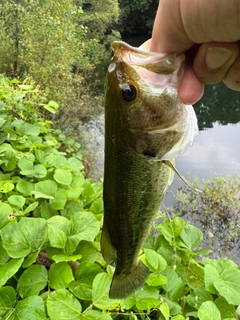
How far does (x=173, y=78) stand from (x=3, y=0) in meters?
9.05

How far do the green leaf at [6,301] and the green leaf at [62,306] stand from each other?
0.67ft

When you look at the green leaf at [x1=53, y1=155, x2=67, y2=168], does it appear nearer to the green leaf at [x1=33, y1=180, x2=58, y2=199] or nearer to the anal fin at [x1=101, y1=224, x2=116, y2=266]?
the green leaf at [x1=33, y1=180, x2=58, y2=199]

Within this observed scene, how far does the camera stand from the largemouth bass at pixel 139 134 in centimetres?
121

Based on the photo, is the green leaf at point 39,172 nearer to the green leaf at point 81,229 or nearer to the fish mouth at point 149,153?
the green leaf at point 81,229

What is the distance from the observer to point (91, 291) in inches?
78.8

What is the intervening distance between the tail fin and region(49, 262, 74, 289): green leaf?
399 mm

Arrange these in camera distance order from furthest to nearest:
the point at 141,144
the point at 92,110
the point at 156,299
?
the point at 92,110, the point at 156,299, the point at 141,144

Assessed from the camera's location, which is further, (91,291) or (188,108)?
(91,291)

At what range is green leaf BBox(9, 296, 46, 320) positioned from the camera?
1.74m

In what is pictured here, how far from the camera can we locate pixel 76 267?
2.35 meters

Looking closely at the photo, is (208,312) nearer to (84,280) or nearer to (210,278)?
(210,278)

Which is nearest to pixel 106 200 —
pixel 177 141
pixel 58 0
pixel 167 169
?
pixel 167 169

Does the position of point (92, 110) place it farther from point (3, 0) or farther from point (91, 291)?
point (91, 291)

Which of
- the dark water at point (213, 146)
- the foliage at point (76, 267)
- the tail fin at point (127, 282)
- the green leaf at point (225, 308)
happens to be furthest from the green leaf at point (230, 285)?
the dark water at point (213, 146)
